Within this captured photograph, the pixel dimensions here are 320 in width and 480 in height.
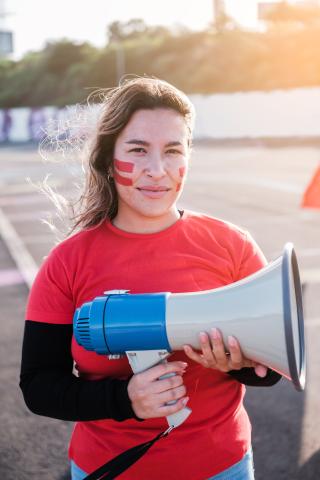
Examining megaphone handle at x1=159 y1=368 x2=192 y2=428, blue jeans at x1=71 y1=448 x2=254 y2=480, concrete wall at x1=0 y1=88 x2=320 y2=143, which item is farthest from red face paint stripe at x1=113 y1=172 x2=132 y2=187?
concrete wall at x1=0 y1=88 x2=320 y2=143

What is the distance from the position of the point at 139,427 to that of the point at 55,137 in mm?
1120

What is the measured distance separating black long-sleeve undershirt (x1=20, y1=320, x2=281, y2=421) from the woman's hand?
7.6 inches

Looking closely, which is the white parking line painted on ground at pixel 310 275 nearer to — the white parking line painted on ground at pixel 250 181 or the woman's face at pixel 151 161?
the woman's face at pixel 151 161

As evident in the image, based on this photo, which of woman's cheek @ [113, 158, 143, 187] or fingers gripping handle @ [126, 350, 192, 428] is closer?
fingers gripping handle @ [126, 350, 192, 428]

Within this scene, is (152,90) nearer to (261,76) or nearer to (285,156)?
(285,156)

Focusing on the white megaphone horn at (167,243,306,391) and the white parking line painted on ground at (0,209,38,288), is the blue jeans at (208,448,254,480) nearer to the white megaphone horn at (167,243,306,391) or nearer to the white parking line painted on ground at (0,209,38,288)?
the white megaphone horn at (167,243,306,391)

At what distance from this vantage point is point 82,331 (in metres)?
1.83

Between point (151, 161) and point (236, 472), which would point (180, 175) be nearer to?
point (151, 161)

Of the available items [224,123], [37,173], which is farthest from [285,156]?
[224,123]

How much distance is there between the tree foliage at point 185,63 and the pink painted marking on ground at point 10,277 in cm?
3798

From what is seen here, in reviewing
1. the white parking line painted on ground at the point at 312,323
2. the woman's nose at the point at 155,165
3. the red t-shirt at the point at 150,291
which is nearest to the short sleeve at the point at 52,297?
the red t-shirt at the point at 150,291

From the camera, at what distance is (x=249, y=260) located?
2.11 metres

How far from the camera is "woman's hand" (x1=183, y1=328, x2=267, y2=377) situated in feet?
5.65

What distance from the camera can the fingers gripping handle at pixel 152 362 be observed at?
181cm
